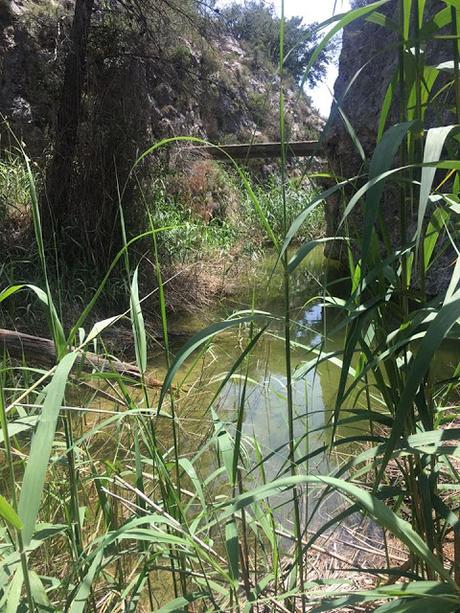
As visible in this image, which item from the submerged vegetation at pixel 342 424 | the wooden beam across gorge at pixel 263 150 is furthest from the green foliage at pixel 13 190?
the submerged vegetation at pixel 342 424

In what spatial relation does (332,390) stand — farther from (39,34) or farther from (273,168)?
(273,168)

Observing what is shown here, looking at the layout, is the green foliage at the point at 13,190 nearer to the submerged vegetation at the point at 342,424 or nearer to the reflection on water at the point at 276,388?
the reflection on water at the point at 276,388

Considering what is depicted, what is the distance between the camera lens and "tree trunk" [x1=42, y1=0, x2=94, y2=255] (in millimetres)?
4016

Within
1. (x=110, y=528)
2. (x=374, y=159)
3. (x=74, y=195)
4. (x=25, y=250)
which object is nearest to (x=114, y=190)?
(x=74, y=195)

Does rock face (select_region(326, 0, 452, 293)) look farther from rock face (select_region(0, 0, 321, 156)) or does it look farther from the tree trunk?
the tree trunk

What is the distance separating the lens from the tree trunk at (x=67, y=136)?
402cm

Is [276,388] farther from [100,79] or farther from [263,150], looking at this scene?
[263,150]

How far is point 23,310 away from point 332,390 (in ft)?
6.05

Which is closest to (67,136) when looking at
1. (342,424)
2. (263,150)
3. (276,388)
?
(276,388)

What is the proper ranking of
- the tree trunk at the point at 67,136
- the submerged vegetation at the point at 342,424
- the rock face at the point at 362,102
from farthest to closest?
the rock face at the point at 362,102 < the tree trunk at the point at 67,136 < the submerged vegetation at the point at 342,424

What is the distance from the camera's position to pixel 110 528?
911mm

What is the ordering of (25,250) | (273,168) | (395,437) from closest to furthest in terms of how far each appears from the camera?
1. (395,437)
2. (25,250)
3. (273,168)

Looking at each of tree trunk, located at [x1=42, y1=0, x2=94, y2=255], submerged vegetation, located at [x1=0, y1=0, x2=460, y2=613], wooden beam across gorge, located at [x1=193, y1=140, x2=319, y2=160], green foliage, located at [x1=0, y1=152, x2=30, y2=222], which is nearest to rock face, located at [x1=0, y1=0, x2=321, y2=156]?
tree trunk, located at [x1=42, y1=0, x2=94, y2=255]

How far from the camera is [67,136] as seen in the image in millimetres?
4047
